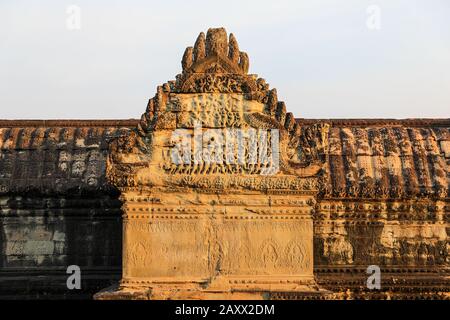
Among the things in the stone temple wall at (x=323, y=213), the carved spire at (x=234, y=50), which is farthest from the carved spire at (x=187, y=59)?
the stone temple wall at (x=323, y=213)

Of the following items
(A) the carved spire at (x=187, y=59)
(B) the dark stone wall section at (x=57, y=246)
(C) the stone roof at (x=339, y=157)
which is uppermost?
(A) the carved spire at (x=187, y=59)

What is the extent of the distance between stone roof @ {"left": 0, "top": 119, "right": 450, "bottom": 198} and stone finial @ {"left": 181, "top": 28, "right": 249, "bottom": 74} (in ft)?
8.48

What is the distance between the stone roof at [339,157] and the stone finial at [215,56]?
102 inches

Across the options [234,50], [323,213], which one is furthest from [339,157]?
[234,50]

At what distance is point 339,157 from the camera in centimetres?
1773

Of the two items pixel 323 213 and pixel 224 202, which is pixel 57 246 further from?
pixel 323 213

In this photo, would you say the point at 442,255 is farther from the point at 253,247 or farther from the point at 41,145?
the point at 41,145

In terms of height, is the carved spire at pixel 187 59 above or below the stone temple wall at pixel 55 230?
above

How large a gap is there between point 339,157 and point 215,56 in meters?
3.26

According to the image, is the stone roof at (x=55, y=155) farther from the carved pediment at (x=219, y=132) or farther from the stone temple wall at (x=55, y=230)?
the carved pediment at (x=219, y=132)

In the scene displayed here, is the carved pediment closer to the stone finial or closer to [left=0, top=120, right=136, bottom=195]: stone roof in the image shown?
the stone finial

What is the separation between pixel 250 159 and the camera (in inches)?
614

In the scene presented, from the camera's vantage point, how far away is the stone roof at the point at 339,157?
677 inches
